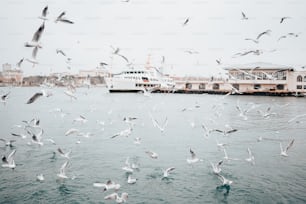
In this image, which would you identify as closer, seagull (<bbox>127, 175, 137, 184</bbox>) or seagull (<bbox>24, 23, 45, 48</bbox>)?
seagull (<bbox>24, 23, 45, 48</bbox>)

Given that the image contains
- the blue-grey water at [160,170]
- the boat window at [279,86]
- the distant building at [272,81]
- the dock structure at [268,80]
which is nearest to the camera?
the blue-grey water at [160,170]

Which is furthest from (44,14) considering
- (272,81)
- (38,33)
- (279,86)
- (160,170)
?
(279,86)

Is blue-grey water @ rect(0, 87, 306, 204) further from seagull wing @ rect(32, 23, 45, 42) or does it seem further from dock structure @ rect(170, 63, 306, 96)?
dock structure @ rect(170, 63, 306, 96)

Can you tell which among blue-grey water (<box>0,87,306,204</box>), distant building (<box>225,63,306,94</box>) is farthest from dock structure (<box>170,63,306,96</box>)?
blue-grey water (<box>0,87,306,204</box>)

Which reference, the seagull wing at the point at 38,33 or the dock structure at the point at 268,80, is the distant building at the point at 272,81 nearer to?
the dock structure at the point at 268,80

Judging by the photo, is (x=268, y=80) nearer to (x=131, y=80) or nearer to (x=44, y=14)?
(x=131, y=80)

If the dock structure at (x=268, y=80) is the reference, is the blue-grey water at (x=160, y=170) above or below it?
below

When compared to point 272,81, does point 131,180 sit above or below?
below

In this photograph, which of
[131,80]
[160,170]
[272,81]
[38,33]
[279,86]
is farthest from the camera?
[131,80]

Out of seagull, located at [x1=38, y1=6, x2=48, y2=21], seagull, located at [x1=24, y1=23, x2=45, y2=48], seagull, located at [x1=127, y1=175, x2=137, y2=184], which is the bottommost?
seagull, located at [x1=127, y1=175, x2=137, y2=184]

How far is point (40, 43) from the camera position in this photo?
5977mm

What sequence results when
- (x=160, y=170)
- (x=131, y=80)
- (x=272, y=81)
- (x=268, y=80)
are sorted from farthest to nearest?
1. (x=131, y=80)
2. (x=268, y=80)
3. (x=272, y=81)
4. (x=160, y=170)

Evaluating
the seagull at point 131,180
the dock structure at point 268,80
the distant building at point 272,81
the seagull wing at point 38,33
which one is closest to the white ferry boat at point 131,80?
the dock structure at point 268,80

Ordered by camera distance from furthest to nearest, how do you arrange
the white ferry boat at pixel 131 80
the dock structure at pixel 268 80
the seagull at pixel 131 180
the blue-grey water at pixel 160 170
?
1. the white ferry boat at pixel 131 80
2. the dock structure at pixel 268 80
3. the seagull at pixel 131 180
4. the blue-grey water at pixel 160 170
